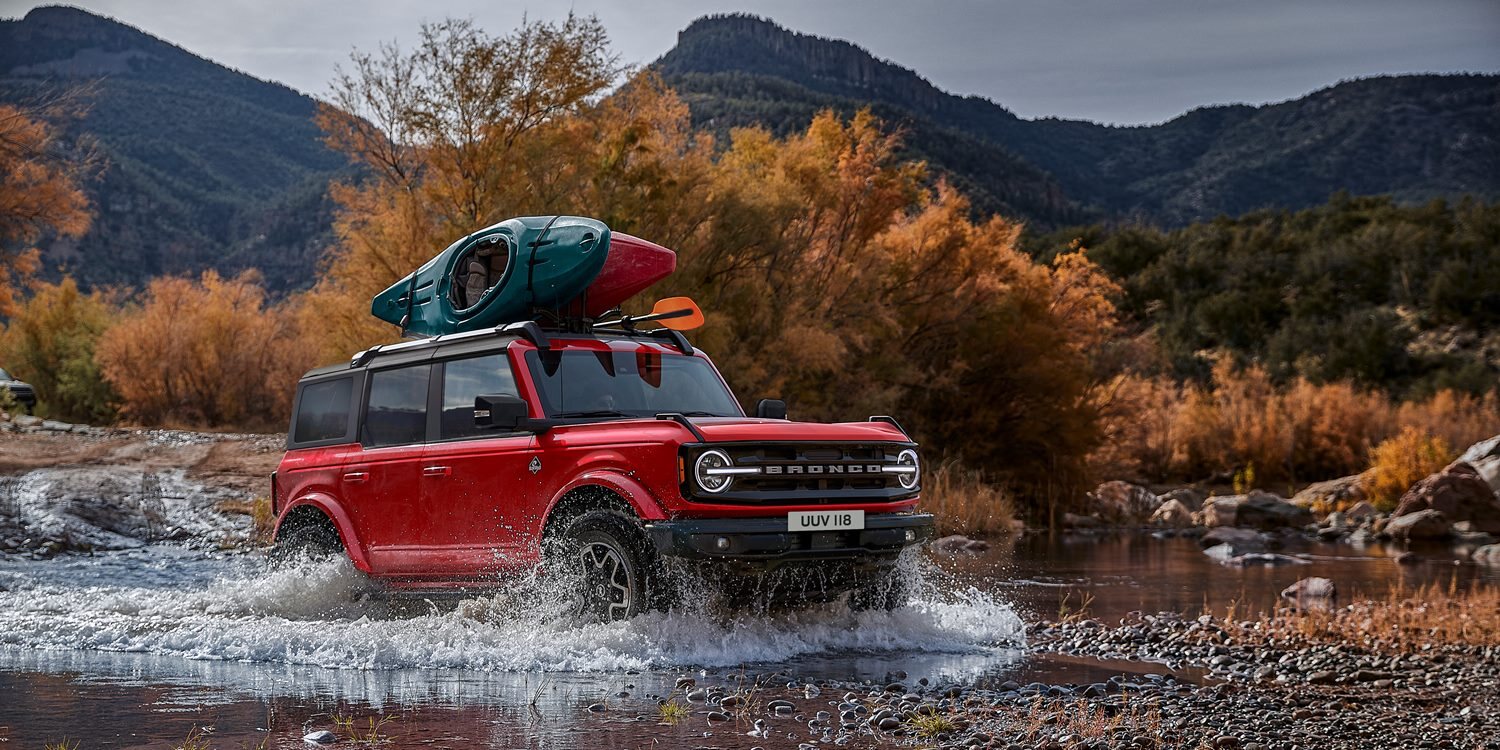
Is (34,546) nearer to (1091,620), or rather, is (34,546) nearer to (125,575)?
(125,575)

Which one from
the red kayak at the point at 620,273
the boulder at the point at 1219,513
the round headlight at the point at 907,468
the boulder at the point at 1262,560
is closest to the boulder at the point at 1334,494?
the boulder at the point at 1219,513

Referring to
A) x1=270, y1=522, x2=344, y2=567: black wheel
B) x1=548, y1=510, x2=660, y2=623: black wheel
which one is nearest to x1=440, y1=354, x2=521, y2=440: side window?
x1=548, y1=510, x2=660, y2=623: black wheel

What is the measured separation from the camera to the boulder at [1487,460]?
1137 inches

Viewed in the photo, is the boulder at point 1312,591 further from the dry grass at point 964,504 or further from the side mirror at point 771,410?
the dry grass at point 964,504

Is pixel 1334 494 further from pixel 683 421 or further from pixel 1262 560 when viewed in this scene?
pixel 683 421

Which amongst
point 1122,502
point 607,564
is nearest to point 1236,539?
point 1122,502

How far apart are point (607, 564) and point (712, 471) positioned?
94 cm

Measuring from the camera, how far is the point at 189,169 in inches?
3826

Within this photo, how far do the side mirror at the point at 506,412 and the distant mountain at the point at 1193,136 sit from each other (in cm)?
7465

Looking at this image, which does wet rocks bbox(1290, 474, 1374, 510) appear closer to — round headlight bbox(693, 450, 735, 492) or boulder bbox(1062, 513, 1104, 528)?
boulder bbox(1062, 513, 1104, 528)

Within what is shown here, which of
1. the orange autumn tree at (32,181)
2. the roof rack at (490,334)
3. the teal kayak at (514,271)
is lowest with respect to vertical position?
the roof rack at (490,334)

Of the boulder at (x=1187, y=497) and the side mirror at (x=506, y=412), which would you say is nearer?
→ the side mirror at (x=506, y=412)

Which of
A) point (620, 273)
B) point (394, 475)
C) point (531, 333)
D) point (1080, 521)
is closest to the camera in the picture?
point (531, 333)

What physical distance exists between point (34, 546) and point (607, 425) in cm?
1046
